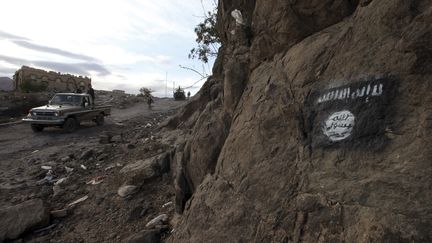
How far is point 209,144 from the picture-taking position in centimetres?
571

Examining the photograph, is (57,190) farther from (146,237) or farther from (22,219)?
(146,237)

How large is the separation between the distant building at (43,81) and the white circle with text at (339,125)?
99.2 ft

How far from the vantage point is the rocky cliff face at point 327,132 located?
284cm

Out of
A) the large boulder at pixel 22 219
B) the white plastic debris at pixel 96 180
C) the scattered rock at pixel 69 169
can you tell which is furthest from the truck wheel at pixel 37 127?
the large boulder at pixel 22 219

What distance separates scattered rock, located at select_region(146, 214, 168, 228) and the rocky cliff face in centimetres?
144

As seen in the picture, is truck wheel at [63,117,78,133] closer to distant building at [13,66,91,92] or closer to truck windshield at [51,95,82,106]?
truck windshield at [51,95,82,106]

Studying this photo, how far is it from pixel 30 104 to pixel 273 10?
24.0 metres

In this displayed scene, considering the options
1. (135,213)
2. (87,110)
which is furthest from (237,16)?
(87,110)

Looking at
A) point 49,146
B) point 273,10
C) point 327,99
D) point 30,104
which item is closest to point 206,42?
point 49,146

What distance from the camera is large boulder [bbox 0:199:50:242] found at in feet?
22.7

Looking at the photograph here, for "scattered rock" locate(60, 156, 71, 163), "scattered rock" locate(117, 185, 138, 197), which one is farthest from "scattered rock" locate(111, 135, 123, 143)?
"scattered rock" locate(117, 185, 138, 197)

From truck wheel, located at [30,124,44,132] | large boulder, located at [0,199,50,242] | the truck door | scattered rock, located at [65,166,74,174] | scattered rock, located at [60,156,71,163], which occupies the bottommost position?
large boulder, located at [0,199,50,242]

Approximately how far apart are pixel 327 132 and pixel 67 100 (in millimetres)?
15823

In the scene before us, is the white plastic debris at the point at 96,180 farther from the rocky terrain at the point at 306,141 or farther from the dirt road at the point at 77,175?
the rocky terrain at the point at 306,141
